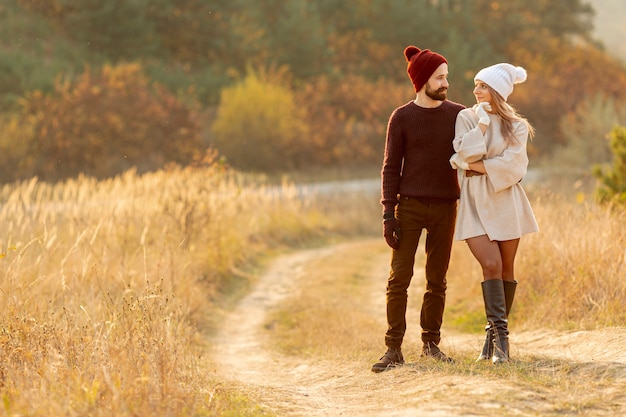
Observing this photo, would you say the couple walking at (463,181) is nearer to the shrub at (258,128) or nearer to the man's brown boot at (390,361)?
the man's brown boot at (390,361)

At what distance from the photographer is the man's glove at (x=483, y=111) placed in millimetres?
5977

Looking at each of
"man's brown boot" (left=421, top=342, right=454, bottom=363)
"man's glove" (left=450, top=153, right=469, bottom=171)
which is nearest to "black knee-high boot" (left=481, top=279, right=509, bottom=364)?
"man's brown boot" (left=421, top=342, right=454, bottom=363)

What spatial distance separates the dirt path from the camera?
194 inches

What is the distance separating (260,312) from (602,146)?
17.8 meters

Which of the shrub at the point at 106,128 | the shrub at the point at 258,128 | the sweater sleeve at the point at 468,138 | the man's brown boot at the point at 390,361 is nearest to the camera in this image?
the sweater sleeve at the point at 468,138

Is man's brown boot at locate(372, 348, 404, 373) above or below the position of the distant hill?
below

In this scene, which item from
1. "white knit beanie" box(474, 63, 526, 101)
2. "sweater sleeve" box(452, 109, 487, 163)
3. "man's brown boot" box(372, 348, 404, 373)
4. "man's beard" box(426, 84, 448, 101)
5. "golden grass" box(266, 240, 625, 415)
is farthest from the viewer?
"man's brown boot" box(372, 348, 404, 373)

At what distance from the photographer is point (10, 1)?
1561 inches

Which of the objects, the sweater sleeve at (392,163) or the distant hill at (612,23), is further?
the distant hill at (612,23)

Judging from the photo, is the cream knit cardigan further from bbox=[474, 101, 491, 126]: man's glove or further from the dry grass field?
the dry grass field

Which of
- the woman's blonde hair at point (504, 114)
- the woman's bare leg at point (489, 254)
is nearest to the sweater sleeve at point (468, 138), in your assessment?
the woman's blonde hair at point (504, 114)

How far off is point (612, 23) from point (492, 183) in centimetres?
18301

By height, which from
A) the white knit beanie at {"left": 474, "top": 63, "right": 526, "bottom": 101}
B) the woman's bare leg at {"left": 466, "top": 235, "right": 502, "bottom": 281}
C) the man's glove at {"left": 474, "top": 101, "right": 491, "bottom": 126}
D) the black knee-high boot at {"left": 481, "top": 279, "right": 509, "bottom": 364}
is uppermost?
the white knit beanie at {"left": 474, "top": 63, "right": 526, "bottom": 101}

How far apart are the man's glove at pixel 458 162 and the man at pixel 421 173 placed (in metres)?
0.11
